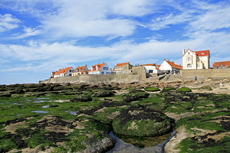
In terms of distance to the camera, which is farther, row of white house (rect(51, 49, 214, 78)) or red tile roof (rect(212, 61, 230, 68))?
red tile roof (rect(212, 61, 230, 68))

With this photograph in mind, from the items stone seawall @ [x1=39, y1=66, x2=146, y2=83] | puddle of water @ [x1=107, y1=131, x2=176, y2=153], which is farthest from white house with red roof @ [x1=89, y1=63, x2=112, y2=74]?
puddle of water @ [x1=107, y1=131, x2=176, y2=153]

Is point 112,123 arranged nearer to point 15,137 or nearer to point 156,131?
point 156,131

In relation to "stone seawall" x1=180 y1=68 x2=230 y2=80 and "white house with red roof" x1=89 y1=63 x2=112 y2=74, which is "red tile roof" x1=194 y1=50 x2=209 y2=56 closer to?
"stone seawall" x1=180 y1=68 x2=230 y2=80

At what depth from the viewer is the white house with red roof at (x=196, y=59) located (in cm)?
5644

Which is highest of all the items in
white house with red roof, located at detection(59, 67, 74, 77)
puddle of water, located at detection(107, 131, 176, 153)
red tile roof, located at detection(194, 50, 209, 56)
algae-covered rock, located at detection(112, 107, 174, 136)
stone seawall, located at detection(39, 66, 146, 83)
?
red tile roof, located at detection(194, 50, 209, 56)

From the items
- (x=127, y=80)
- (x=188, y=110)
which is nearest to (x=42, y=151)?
(x=188, y=110)

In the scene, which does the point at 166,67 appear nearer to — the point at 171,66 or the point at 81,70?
the point at 171,66

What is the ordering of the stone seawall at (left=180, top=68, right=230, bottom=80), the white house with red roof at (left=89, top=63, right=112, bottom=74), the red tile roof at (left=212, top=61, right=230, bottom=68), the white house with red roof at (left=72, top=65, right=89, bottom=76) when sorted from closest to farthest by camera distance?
the stone seawall at (left=180, top=68, right=230, bottom=80) → the red tile roof at (left=212, top=61, right=230, bottom=68) → the white house with red roof at (left=89, top=63, right=112, bottom=74) → the white house with red roof at (left=72, top=65, right=89, bottom=76)

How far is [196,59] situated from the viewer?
2226 inches

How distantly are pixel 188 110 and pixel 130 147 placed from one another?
724 cm

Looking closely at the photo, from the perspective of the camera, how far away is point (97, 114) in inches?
453

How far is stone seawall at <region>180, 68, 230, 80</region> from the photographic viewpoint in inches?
1774

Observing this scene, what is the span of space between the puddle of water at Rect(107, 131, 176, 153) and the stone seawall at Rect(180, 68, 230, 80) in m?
45.7

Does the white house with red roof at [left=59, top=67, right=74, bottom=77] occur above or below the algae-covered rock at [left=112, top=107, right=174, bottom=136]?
above
